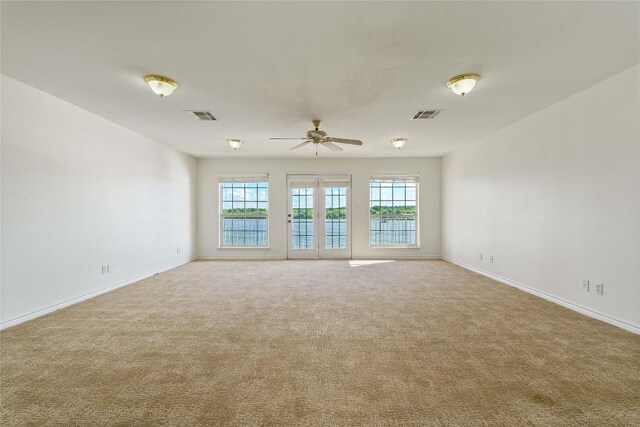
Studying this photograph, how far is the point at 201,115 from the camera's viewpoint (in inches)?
163

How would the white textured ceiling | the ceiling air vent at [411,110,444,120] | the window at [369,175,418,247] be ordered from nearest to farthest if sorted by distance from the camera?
the white textured ceiling
the ceiling air vent at [411,110,444,120]
the window at [369,175,418,247]

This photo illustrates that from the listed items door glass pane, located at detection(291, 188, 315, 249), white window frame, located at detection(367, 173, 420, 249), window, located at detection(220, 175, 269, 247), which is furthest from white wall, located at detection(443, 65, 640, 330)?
window, located at detection(220, 175, 269, 247)

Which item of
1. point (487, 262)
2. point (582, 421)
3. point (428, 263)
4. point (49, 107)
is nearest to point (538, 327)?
point (582, 421)

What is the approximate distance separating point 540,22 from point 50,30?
3670 mm

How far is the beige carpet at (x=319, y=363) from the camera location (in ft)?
5.53

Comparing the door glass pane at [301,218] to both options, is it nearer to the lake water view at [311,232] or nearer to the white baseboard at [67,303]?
the lake water view at [311,232]

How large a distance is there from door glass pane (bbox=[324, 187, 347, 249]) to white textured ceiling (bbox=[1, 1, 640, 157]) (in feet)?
11.0

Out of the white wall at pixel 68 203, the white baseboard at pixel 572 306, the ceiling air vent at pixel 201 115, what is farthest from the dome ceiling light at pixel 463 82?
the white wall at pixel 68 203

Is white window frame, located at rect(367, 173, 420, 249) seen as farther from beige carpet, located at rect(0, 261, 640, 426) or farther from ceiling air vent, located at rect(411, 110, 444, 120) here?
beige carpet, located at rect(0, 261, 640, 426)

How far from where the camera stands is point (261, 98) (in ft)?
11.5

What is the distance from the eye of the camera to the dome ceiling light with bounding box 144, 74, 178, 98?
2889mm

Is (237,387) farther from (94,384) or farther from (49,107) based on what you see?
(49,107)

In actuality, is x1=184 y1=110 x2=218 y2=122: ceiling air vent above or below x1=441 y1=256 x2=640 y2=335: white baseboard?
above

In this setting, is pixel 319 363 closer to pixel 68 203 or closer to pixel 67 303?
pixel 67 303
